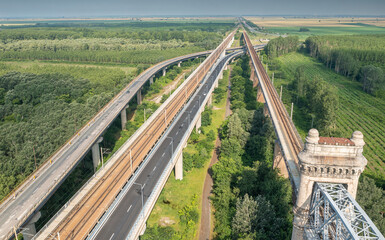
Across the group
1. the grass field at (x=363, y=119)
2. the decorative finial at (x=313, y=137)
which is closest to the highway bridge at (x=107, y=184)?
the decorative finial at (x=313, y=137)

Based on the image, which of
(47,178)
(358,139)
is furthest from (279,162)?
(47,178)

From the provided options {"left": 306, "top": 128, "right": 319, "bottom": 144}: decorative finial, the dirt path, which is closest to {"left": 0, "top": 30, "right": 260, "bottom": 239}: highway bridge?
the dirt path

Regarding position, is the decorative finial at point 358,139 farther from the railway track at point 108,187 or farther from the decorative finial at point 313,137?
the railway track at point 108,187

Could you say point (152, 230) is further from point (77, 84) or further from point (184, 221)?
point (77, 84)

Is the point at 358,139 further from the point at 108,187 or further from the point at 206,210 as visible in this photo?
the point at 108,187

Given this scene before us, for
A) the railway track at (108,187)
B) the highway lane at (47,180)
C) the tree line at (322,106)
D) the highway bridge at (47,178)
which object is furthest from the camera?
the tree line at (322,106)
